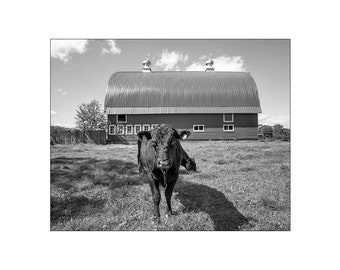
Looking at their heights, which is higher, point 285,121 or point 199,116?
point 199,116

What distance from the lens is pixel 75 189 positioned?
17.3 feet

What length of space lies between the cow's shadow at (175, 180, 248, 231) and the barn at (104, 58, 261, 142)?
8.10m

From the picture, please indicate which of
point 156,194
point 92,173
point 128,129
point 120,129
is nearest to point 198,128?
point 128,129

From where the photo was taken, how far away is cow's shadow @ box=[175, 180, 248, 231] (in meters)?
Result: 3.79

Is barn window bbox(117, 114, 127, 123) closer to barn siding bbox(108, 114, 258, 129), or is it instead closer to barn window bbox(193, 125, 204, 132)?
barn siding bbox(108, 114, 258, 129)

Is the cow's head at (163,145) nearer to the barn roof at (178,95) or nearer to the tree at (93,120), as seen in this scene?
the tree at (93,120)

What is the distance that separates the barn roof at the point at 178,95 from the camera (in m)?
14.2

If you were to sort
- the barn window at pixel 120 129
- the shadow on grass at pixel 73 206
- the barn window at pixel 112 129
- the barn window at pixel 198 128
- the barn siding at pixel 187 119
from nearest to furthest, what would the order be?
the shadow on grass at pixel 73 206, the barn window at pixel 112 129, the barn window at pixel 120 129, the barn siding at pixel 187 119, the barn window at pixel 198 128

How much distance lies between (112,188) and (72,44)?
12.3 ft

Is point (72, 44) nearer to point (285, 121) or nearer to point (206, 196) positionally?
point (206, 196)

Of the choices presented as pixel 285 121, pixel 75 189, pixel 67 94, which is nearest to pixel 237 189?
pixel 285 121

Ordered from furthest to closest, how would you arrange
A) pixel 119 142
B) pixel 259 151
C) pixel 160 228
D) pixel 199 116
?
pixel 199 116, pixel 119 142, pixel 259 151, pixel 160 228

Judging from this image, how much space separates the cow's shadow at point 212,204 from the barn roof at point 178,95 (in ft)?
31.2

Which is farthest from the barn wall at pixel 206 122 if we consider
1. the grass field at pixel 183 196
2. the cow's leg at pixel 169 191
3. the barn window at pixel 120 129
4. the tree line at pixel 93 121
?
the cow's leg at pixel 169 191
